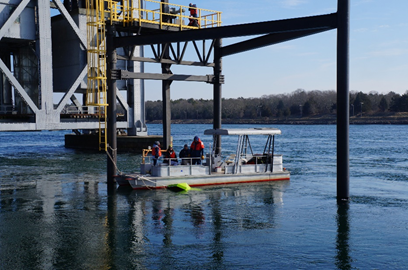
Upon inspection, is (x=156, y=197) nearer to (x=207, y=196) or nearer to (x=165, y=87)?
(x=207, y=196)

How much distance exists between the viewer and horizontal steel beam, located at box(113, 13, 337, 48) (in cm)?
1788

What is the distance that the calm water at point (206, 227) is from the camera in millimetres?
12273

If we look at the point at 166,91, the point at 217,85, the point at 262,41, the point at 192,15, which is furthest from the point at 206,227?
the point at 192,15

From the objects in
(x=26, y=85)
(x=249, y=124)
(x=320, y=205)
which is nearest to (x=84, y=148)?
(x=26, y=85)

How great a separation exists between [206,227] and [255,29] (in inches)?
319

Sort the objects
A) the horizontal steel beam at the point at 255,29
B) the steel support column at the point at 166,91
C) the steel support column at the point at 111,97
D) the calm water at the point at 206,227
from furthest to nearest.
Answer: the steel support column at the point at 166,91
the steel support column at the point at 111,97
the horizontal steel beam at the point at 255,29
the calm water at the point at 206,227

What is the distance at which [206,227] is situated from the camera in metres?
15.5

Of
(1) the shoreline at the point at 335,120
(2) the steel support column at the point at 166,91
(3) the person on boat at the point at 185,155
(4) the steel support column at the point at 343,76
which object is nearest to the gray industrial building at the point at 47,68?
(2) the steel support column at the point at 166,91

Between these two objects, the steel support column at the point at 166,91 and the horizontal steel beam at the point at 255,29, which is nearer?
the horizontal steel beam at the point at 255,29

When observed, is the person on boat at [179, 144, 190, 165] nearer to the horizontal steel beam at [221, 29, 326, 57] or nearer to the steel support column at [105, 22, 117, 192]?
the steel support column at [105, 22, 117, 192]

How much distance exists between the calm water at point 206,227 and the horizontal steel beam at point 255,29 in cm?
686

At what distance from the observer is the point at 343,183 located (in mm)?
18703

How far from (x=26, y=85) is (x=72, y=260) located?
118 feet

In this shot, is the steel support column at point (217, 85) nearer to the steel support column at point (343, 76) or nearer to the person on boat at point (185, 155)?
the person on boat at point (185, 155)
